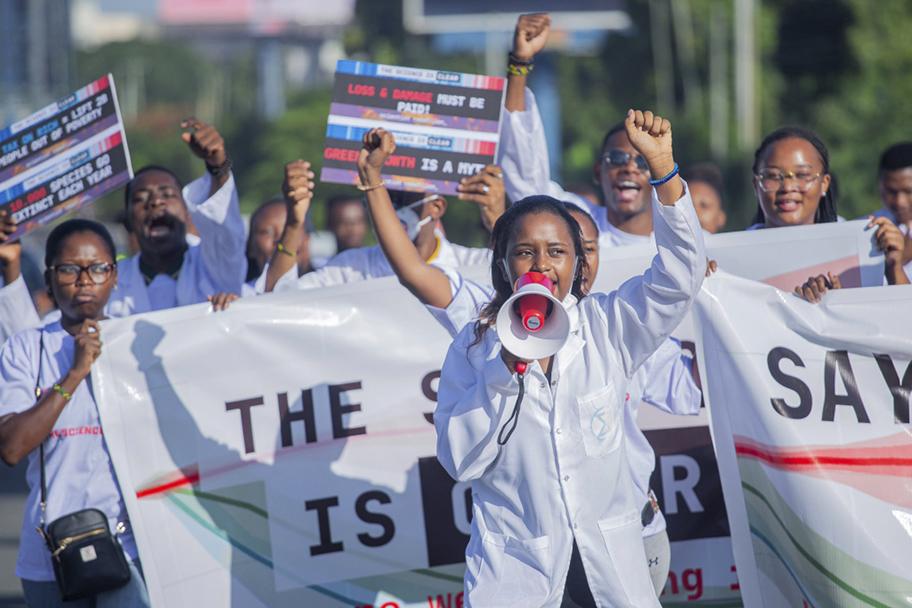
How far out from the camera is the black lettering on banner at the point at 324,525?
19.7ft

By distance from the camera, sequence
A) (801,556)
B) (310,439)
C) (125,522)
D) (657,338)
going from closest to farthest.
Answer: (657,338) → (801,556) → (125,522) → (310,439)

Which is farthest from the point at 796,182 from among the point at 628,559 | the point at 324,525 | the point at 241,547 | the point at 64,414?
the point at 64,414

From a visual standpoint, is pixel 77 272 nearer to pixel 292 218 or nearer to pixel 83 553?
pixel 292 218

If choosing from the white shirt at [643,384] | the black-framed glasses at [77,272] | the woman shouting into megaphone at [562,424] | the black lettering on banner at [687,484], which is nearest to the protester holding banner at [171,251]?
the black-framed glasses at [77,272]

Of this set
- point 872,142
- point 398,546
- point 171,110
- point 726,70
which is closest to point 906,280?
point 398,546

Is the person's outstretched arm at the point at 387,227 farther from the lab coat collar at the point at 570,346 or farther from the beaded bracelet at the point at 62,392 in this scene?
the beaded bracelet at the point at 62,392

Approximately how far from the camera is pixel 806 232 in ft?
19.5

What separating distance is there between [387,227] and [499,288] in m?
0.45

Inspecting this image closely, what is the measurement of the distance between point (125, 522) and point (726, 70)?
3420 centimetres

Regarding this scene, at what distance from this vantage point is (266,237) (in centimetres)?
789

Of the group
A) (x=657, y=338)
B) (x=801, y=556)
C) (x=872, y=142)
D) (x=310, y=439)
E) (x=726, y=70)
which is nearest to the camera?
(x=657, y=338)

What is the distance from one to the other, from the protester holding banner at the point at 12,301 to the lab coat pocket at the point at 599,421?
260 centimetres

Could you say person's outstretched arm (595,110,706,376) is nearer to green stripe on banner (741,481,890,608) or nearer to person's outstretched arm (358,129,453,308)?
person's outstretched arm (358,129,453,308)

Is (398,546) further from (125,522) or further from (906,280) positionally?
(906,280)
